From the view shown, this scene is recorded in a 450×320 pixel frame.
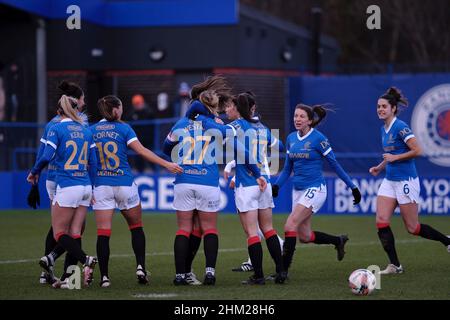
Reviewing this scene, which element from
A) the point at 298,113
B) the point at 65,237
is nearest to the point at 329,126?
the point at 298,113

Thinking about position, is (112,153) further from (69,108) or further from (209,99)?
(209,99)

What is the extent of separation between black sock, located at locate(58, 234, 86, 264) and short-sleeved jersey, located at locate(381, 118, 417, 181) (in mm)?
4002

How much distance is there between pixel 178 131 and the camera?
10.8m

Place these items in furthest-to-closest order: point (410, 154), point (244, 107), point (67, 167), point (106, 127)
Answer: point (410, 154)
point (244, 107)
point (106, 127)
point (67, 167)

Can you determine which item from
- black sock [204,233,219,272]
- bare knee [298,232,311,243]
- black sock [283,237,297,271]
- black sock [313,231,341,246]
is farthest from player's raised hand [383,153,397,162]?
black sock [204,233,219,272]

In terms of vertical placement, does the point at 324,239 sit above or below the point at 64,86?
below

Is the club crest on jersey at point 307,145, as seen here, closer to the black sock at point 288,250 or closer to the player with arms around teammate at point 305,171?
the player with arms around teammate at point 305,171

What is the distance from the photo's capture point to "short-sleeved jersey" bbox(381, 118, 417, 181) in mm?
12109

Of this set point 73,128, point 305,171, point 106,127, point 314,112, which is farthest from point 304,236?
point 73,128

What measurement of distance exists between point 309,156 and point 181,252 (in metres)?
2.00

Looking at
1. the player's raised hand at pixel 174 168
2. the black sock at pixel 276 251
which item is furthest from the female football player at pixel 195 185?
the black sock at pixel 276 251

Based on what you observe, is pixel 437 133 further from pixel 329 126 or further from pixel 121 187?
pixel 121 187

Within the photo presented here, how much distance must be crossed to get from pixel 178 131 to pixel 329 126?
1480 cm

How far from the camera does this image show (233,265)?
12984 mm
